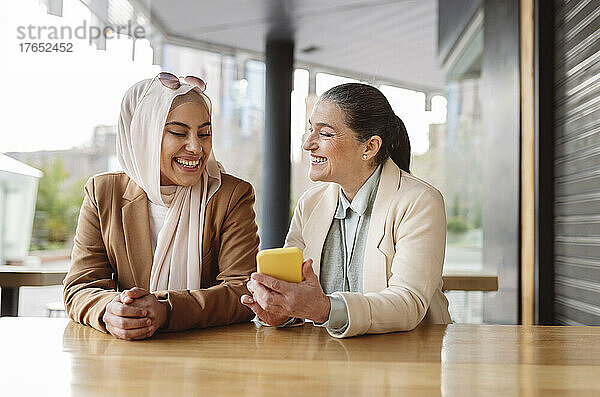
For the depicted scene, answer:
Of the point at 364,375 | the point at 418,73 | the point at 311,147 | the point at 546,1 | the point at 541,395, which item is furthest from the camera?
the point at 418,73

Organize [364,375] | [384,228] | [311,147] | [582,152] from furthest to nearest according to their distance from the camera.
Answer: [582,152] → [311,147] → [384,228] → [364,375]

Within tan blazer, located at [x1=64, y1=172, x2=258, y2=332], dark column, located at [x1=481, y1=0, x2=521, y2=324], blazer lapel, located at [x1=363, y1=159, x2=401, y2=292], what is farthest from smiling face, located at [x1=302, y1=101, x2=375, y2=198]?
dark column, located at [x1=481, y1=0, x2=521, y2=324]

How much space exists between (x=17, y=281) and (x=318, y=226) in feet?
4.13

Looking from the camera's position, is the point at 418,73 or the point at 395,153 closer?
the point at 395,153

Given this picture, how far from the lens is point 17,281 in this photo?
7.88ft

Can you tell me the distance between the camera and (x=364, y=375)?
114cm

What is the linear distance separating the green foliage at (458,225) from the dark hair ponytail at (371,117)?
200 centimetres

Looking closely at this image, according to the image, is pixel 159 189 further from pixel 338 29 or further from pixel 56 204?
pixel 338 29

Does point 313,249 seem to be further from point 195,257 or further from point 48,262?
point 48,262

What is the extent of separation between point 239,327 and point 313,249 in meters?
0.35

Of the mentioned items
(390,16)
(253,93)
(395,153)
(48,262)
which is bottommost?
(48,262)

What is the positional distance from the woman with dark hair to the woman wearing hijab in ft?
0.72

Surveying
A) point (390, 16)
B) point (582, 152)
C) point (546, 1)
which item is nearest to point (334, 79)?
point (390, 16)

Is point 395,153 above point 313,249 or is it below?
above
